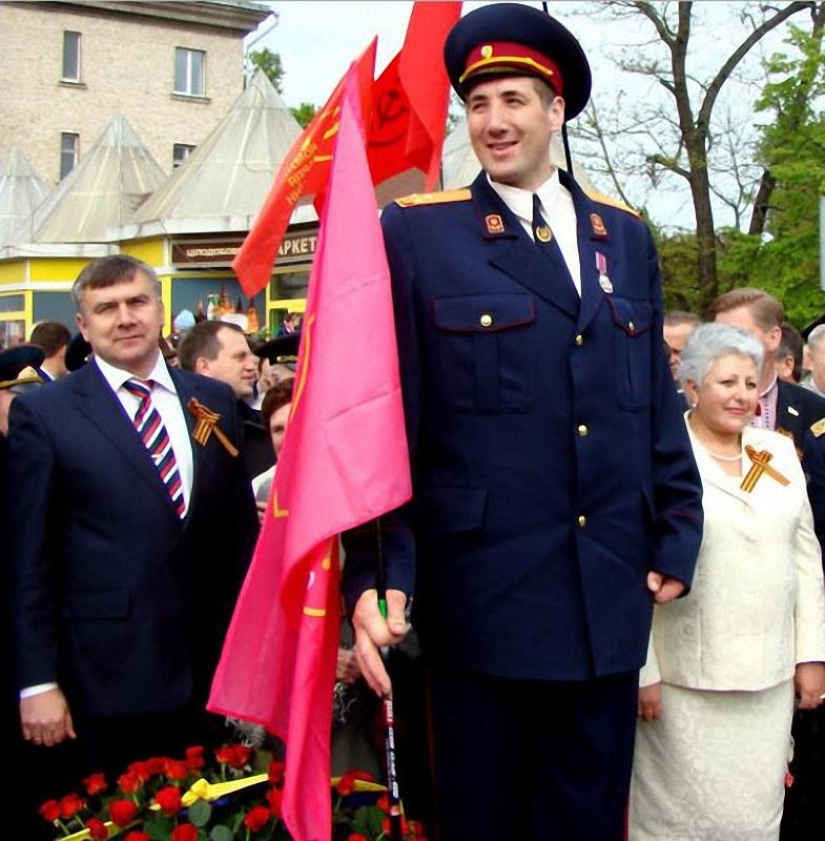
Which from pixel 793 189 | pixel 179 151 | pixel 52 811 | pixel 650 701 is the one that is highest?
pixel 179 151

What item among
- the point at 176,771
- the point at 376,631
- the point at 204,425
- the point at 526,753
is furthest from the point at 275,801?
the point at 204,425

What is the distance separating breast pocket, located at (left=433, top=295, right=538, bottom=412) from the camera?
8.63 feet

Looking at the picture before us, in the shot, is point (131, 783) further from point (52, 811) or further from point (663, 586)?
point (663, 586)

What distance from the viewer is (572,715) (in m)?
2.69

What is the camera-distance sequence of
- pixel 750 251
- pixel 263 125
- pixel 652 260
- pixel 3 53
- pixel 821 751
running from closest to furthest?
pixel 652 260 < pixel 821 751 < pixel 750 251 < pixel 263 125 < pixel 3 53

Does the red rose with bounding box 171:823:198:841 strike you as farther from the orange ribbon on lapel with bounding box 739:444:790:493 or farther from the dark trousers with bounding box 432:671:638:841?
the orange ribbon on lapel with bounding box 739:444:790:493

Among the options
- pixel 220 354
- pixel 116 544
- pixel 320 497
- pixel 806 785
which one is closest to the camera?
pixel 320 497

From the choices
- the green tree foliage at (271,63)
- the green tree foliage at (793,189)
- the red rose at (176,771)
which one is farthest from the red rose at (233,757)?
the green tree foliage at (271,63)

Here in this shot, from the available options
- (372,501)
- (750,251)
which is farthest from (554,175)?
(750,251)

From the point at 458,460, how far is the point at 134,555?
1.33m

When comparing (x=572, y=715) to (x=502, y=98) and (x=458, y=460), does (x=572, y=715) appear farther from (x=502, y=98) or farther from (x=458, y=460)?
(x=502, y=98)

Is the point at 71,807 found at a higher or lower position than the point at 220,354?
lower

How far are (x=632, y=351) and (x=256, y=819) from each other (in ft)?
4.54

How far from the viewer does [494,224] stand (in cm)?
272
